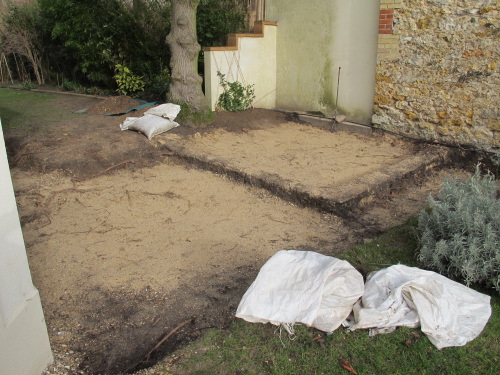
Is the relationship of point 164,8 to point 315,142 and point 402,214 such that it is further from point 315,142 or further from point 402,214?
point 402,214

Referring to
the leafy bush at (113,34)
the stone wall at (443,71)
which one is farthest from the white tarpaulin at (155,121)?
the stone wall at (443,71)

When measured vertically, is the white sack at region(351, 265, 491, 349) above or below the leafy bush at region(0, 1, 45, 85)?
below

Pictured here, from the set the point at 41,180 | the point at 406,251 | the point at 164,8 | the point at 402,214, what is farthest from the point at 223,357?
the point at 164,8

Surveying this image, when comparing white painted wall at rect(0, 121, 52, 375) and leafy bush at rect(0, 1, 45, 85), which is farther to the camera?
leafy bush at rect(0, 1, 45, 85)

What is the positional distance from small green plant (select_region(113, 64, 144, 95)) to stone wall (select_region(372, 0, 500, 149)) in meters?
5.00

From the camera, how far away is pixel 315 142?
6797 millimetres

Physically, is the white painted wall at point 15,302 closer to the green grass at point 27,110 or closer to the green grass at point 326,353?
the green grass at point 326,353

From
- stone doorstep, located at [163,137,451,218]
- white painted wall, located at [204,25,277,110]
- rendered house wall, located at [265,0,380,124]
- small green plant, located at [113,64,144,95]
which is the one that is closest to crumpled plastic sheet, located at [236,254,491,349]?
stone doorstep, located at [163,137,451,218]

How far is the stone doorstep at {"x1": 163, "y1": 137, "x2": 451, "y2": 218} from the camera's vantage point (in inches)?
182

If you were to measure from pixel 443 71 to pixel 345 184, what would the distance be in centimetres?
247

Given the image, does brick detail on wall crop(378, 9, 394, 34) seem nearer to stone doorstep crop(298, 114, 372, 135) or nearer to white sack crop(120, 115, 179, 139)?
stone doorstep crop(298, 114, 372, 135)

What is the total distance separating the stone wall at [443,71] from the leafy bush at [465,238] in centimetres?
254

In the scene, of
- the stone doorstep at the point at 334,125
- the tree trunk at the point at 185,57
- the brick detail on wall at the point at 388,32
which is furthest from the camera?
the stone doorstep at the point at 334,125

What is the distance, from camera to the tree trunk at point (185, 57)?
22.6ft
